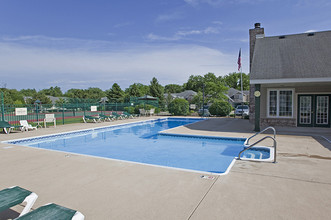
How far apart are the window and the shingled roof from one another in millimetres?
1964

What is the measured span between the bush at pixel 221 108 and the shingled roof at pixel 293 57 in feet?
28.2

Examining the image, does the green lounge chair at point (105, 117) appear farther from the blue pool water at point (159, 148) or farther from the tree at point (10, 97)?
the tree at point (10, 97)

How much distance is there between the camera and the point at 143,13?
19250mm

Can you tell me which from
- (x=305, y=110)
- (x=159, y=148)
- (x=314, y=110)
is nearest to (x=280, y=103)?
(x=305, y=110)

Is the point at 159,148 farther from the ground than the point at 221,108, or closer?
closer

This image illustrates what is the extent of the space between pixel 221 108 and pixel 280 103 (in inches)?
367

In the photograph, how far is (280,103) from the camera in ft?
45.0

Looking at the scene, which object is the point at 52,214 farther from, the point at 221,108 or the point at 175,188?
the point at 221,108

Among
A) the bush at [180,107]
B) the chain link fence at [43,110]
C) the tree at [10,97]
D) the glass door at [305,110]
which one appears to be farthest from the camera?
the tree at [10,97]

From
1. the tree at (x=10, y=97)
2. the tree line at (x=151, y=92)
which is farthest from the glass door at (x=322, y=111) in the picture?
the tree at (x=10, y=97)

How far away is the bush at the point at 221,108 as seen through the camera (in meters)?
22.8

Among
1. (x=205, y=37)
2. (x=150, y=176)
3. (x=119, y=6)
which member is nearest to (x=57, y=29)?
(x=119, y=6)

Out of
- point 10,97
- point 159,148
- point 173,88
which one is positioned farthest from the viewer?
point 173,88

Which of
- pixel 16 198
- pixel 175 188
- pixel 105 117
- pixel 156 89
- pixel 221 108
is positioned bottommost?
pixel 175 188
